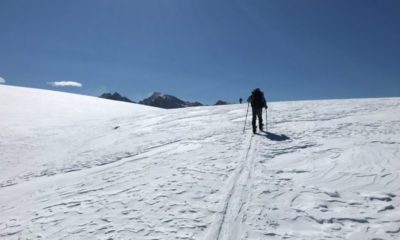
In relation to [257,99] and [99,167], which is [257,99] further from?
[99,167]

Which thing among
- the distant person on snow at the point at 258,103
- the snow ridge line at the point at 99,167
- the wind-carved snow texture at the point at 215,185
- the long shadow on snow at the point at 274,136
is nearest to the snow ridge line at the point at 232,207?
the wind-carved snow texture at the point at 215,185

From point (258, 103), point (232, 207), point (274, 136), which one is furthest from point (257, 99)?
point (232, 207)

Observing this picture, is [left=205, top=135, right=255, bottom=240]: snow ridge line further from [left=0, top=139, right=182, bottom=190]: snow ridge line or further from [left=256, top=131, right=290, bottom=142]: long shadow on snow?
[left=0, top=139, right=182, bottom=190]: snow ridge line

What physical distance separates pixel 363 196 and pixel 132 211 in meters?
5.37

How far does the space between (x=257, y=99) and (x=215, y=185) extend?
8840 millimetres

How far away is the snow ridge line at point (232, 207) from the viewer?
5.55m

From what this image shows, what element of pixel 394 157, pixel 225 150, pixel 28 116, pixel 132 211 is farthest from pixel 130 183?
pixel 28 116

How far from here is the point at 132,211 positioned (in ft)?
22.4

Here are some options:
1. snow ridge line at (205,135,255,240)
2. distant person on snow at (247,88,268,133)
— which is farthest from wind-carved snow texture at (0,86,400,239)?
distant person on snow at (247,88,268,133)

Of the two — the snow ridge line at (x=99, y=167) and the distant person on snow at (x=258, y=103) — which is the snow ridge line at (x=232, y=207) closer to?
the snow ridge line at (x=99, y=167)

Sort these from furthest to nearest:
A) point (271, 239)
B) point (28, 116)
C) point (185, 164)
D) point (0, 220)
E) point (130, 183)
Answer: point (28, 116), point (185, 164), point (130, 183), point (0, 220), point (271, 239)

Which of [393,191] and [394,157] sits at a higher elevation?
[394,157]

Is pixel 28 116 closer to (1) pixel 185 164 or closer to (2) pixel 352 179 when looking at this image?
(1) pixel 185 164

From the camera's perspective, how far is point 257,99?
15.8 meters
